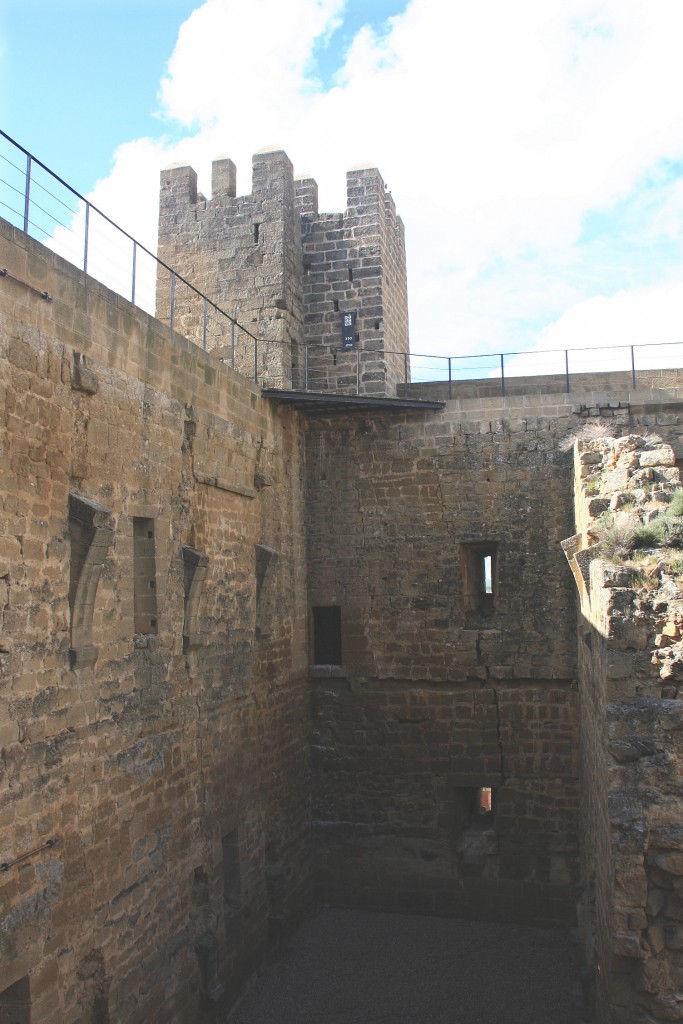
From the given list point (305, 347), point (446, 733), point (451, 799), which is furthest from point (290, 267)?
point (451, 799)

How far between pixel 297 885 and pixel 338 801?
1.15 metres

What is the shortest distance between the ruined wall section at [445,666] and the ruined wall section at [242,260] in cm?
143

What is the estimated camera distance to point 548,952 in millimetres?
9773

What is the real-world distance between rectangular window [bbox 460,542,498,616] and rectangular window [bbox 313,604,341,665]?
5.49 ft

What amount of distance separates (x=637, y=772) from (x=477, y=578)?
5322 mm

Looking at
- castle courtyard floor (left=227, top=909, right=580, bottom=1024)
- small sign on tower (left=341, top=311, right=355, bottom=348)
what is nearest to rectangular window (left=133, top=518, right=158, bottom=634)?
castle courtyard floor (left=227, top=909, right=580, bottom=1024)

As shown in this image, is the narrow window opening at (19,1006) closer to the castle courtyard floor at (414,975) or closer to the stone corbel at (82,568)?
the stone corbel at (82,568)

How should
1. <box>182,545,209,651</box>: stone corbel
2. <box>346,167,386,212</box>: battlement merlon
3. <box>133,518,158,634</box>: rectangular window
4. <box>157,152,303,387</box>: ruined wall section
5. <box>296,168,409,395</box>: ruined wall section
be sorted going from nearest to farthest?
<box>133,518,158,634</box>: rectangular window → <box>182,545,209,651</box>: stone corbel → <box>157,152,303,387</box>: ruined wall section → <box>296,168,409,395</box>: ruined wall section → <box>346,167,386,212</box>: battlement merlon

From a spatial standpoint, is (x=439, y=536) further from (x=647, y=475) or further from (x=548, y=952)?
(x=548, y=952)

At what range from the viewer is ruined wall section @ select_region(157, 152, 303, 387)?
39.4 ft

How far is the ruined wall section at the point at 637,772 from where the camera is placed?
20.3ft

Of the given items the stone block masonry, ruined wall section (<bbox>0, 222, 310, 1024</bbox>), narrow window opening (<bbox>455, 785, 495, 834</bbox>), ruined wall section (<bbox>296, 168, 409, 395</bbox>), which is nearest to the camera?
ruined wall section (<bbox>0, 222, 310, 1024</bbox>)

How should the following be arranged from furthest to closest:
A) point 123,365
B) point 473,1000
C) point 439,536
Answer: point 439,536 < point 473,1000 < point 123,365

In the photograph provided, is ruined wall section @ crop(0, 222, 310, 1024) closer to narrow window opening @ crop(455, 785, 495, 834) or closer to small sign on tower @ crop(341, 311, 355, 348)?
narrow window opening @ crop(455, 785, 495, 834)
